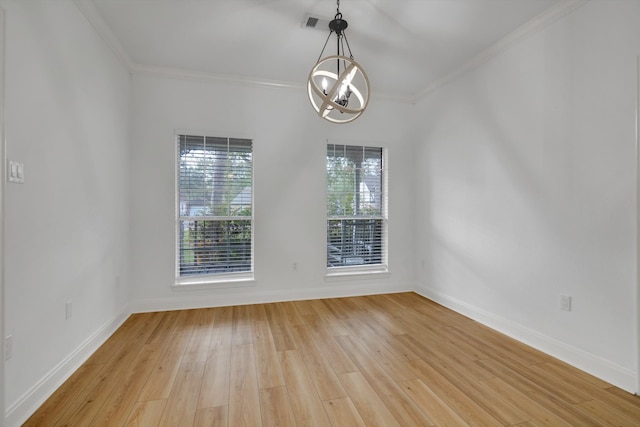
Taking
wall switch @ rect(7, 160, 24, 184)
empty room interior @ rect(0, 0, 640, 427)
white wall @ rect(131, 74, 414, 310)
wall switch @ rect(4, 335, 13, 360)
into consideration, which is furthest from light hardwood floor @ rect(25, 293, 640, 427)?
wall switch @ rect(7, 160, 24, 184)

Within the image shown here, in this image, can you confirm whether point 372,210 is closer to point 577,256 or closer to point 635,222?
point 577,256

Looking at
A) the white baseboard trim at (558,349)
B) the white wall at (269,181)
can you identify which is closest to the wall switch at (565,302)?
the white baseboard trim at (558,349)

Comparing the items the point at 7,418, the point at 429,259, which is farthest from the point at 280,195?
the point at 7,418

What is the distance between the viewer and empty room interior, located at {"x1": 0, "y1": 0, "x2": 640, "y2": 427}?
5.99 ft

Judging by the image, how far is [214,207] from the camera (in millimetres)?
3701

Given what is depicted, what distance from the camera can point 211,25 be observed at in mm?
2688

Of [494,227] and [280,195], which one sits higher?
[280,195]

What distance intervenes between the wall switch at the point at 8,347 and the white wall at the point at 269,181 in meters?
1.91

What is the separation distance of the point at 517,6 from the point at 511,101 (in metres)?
0.80

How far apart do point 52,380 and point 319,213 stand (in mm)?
2973

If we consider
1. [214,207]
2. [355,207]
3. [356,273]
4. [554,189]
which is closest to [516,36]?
[554,189]

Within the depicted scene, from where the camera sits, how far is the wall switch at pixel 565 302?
2.37 meters

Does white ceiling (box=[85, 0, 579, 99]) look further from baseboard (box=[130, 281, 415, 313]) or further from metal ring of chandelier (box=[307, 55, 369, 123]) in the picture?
baseboard (box=[130, 281, 415, 313])

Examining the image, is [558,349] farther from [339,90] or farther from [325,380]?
[339,90]
